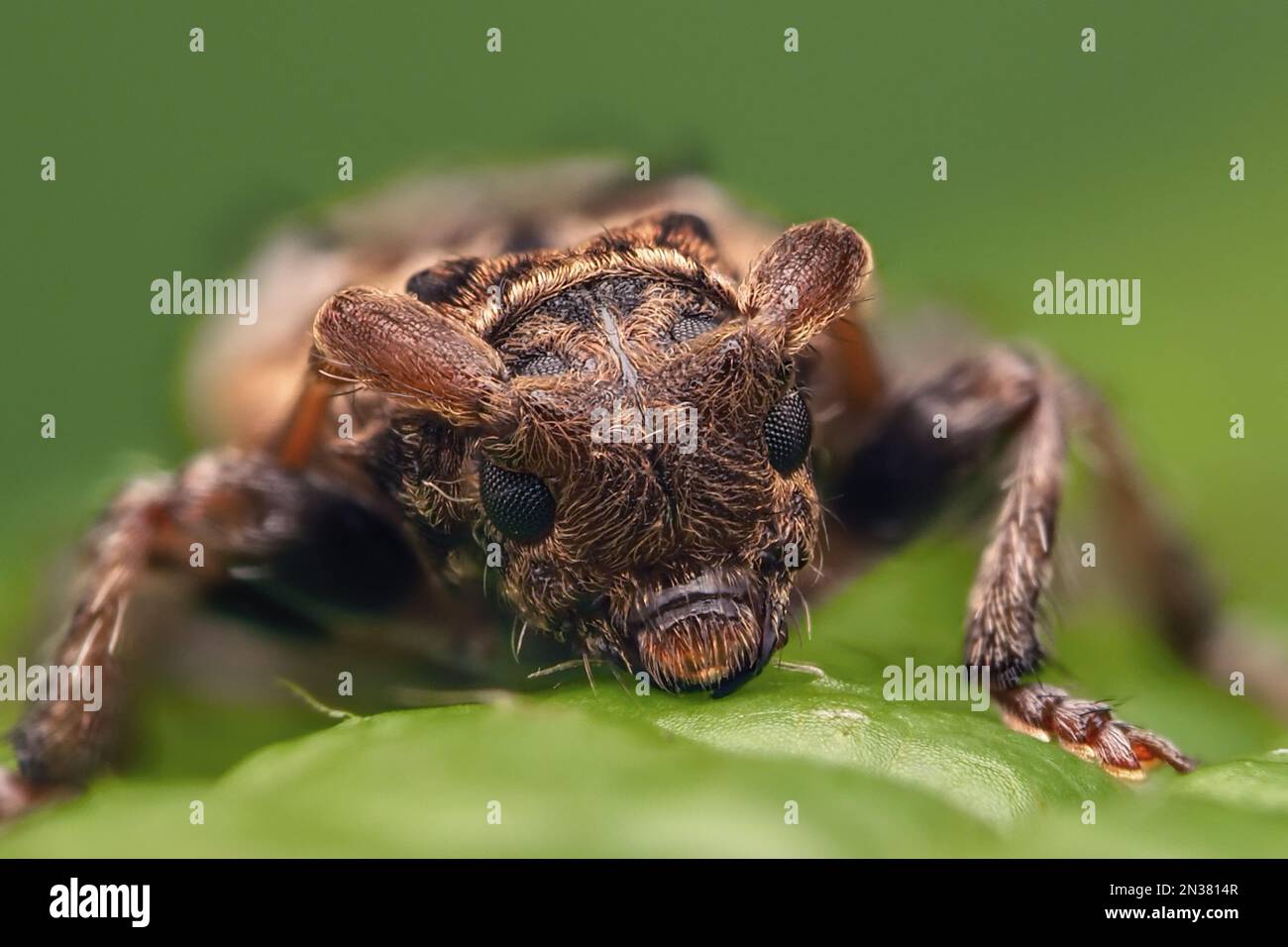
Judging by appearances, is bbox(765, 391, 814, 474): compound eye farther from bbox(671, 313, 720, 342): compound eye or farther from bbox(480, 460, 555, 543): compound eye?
bbox(480, 460, 555, 543): compound eye

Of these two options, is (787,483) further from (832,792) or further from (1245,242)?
(1245,242)

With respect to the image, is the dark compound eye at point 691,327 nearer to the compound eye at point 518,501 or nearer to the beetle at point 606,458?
the beetle at point 606,458

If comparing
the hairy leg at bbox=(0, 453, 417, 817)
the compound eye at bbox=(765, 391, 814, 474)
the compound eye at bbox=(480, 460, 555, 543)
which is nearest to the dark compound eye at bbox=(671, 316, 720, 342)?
the compound eye at bbox=(765, 391, 814, 474)

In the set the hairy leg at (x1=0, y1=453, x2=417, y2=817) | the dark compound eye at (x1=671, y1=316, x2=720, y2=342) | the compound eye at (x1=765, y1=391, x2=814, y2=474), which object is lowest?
the hairy leg at (x1=0, y1=453, x2=417, y2=817)

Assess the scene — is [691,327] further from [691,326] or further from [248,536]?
[248,536]

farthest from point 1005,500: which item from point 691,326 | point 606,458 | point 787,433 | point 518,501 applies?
point 518,501

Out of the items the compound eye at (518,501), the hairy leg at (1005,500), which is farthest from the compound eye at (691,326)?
the hairy leg at (1005,500)
